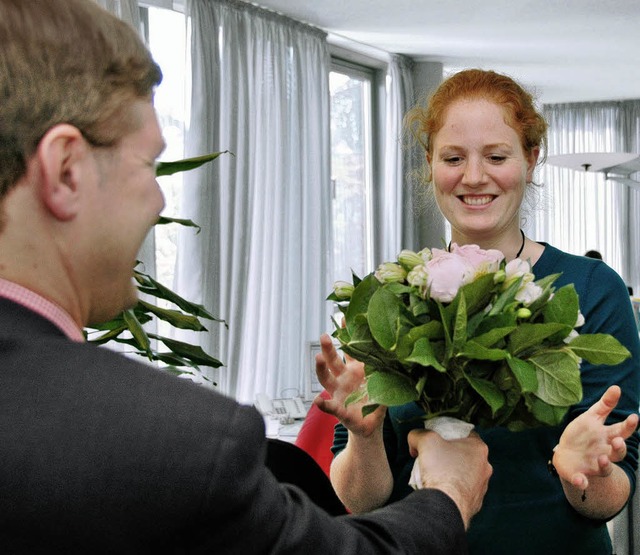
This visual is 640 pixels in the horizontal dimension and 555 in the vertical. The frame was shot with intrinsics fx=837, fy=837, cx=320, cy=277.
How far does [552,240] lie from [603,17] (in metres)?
4.54

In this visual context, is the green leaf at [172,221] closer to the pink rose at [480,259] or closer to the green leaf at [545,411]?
the pink rose at [480,259]

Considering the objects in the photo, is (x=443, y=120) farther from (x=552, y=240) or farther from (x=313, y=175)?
(x=552, y=240)

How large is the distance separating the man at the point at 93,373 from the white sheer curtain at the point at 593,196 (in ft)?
33.0

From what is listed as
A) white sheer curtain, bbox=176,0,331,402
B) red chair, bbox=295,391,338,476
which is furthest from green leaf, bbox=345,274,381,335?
white sheer curtain, bbox=176,0,331,402

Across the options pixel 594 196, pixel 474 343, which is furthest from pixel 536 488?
pixel 594 196

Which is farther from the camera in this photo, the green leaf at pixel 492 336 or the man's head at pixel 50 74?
the green leaf at pixel 492 336

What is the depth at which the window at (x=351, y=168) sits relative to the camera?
24.6ft

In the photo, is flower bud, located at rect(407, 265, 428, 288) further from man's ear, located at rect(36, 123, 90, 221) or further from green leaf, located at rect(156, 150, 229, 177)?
green leaf, located at rect(156, 150, 229, 177)

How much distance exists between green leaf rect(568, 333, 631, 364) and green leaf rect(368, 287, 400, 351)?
0.88 ft

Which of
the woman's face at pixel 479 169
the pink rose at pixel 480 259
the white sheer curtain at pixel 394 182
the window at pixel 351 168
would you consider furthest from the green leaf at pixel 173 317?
the white sheer curtain at pixel 394 182

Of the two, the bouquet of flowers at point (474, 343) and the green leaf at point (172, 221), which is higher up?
the green leaf at point (172, 221)

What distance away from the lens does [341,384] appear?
4.63ft

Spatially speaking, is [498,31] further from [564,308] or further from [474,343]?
[474,343]

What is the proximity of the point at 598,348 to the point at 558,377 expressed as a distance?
10 cm
